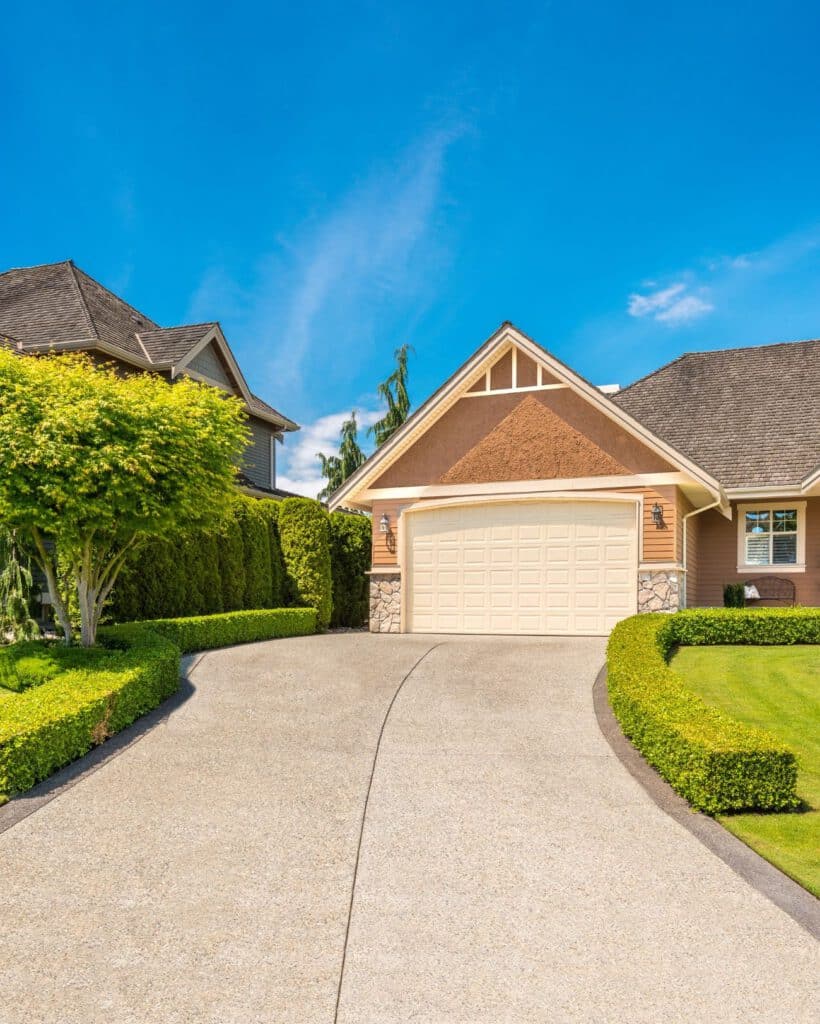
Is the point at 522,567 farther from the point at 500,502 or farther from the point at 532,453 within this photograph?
the point at 532,453

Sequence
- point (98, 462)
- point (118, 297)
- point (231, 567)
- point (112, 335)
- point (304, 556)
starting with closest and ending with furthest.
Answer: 1. point (98, 462)
2. point (231, 567)
3. point (304, 556)
4. point (112, 335)
5. point (118, 297)

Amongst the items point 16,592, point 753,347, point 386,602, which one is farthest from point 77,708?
point 753,347

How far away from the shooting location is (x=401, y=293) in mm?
19312

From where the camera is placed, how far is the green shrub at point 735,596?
53.7 feet

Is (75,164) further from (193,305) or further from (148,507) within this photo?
(148,507)

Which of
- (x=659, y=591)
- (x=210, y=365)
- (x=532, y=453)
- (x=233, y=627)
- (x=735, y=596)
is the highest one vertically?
(x=210, y=365)

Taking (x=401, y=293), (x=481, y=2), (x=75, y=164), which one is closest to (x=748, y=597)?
(x=401, y=293)

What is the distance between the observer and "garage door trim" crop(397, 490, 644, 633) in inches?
554

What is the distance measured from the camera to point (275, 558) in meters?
16.5

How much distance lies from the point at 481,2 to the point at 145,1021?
47.7ft

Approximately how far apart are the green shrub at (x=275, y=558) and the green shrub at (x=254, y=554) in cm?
19

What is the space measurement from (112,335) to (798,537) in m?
18.0

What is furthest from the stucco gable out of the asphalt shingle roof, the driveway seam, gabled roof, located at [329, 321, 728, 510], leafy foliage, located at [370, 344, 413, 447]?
leafy foliage, located at [370, 344, 413, 447]

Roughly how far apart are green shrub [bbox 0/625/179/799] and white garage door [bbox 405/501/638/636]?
6809 mm
